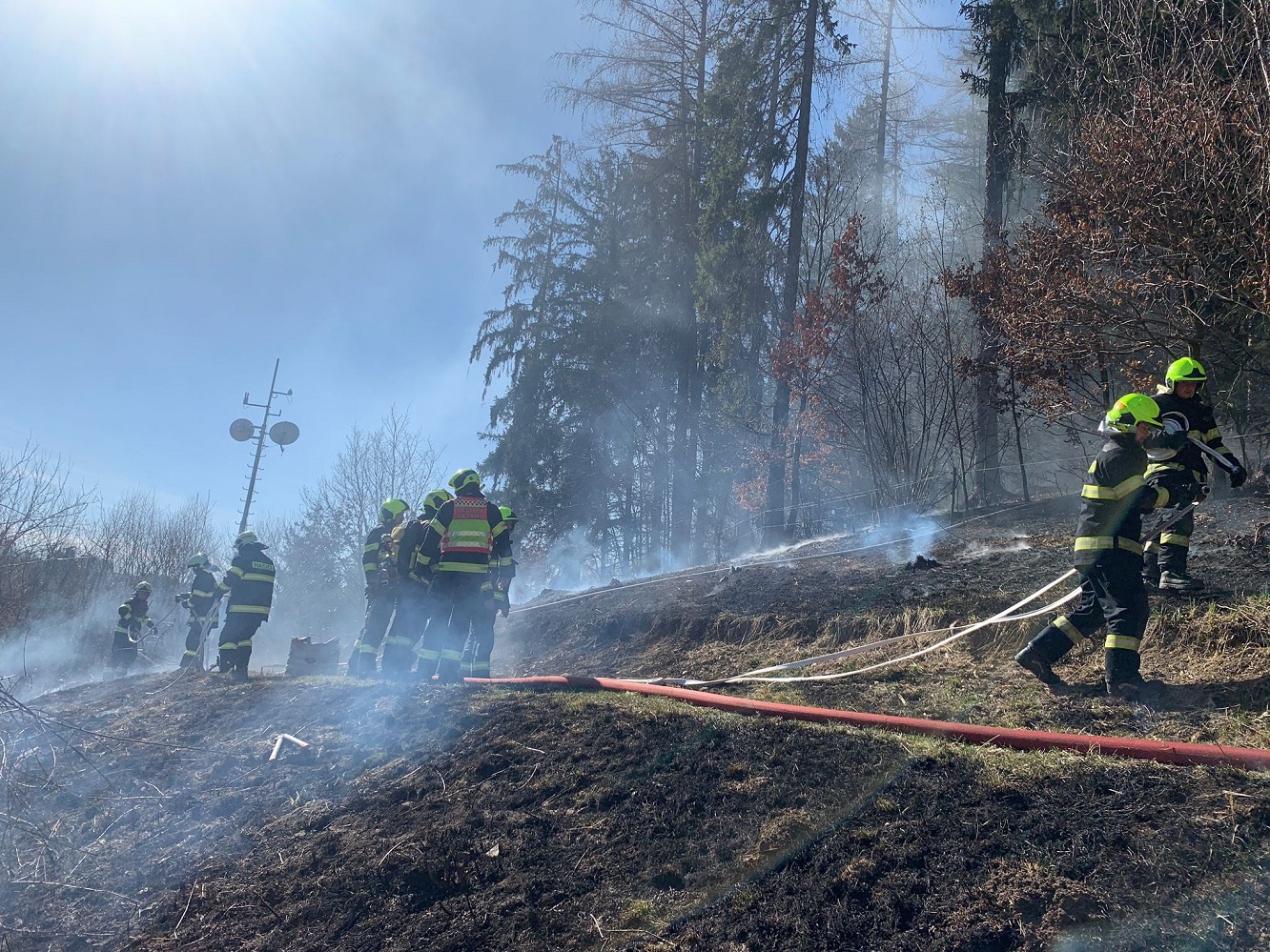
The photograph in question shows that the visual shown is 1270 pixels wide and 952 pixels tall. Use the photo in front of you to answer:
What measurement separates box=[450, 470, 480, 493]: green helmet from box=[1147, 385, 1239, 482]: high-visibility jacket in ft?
17.8

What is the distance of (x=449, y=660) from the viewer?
25.3ft

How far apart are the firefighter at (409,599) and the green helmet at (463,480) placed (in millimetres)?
626

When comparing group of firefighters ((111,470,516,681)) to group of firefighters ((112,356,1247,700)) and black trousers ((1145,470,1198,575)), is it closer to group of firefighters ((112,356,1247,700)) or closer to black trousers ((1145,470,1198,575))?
group of firefighters ((112,356,1247,700))

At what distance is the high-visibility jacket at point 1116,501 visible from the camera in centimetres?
457

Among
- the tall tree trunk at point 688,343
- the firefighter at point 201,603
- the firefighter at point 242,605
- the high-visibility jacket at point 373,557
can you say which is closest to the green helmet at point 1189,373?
the high-visibility jacket at point 373,557

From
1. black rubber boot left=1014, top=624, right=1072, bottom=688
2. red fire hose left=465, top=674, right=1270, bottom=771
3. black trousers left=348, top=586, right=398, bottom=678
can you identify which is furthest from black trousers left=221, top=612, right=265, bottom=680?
black rubber boot left=1014, top=624, right=1072, bottom=688

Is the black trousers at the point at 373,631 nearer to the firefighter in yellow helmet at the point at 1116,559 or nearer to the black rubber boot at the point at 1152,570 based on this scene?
the firefighter in yellow helmet at the point at 1116,559

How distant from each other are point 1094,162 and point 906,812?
243 inches

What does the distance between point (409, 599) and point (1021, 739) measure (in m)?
6.46

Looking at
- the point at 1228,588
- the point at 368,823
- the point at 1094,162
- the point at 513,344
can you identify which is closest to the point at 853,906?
the point at 368,823

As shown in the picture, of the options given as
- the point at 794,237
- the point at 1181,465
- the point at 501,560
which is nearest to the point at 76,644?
the point at 501,560

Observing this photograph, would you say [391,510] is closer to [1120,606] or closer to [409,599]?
[409,599]

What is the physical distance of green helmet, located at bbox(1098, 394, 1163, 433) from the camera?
4715 mm

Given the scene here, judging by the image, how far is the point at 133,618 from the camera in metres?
14.8
